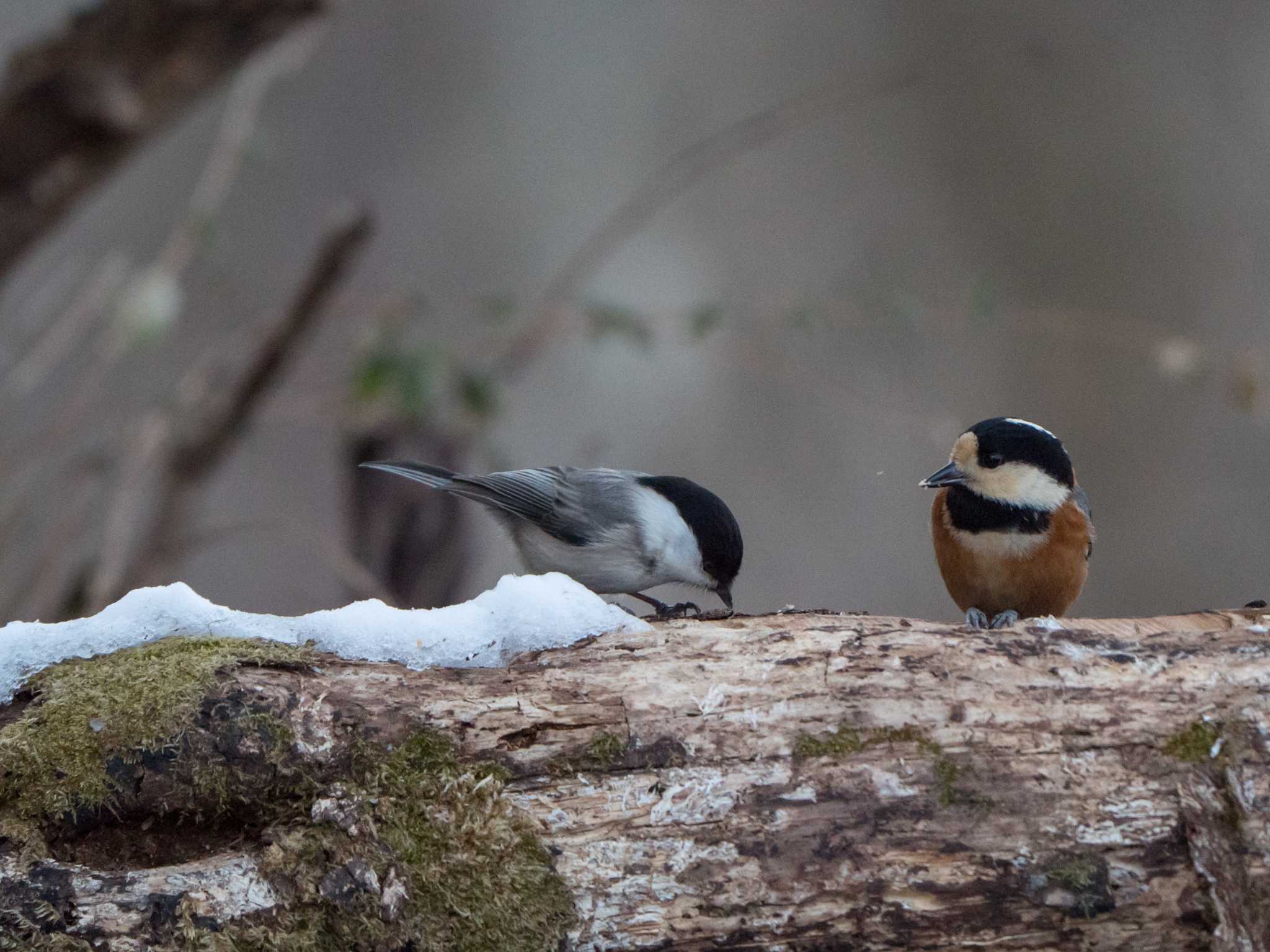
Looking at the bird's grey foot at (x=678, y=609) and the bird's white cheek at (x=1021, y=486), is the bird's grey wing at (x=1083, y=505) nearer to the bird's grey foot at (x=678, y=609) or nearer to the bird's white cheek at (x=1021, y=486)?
the bird's white cheek at (x=1021, y=486)

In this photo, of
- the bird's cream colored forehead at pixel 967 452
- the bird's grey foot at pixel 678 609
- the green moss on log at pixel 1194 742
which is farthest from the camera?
the bird's cream colored forehead at pixel 967 452

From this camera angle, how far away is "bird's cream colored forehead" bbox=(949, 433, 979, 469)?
2387mm

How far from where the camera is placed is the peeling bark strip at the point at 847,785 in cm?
144

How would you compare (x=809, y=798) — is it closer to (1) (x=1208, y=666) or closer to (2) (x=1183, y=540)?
(1) (x=1208, y=666)

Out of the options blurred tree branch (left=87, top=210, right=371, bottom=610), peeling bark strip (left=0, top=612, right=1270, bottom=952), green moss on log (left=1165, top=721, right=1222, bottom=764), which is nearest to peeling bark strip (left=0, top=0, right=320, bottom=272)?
blurred tree branch (left=87, top=210, right=371, bottom=610)

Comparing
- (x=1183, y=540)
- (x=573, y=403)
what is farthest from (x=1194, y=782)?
(x=573, y=403)

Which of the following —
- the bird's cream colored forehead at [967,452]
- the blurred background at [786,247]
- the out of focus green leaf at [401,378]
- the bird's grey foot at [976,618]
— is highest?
the blurred background at [786,247]

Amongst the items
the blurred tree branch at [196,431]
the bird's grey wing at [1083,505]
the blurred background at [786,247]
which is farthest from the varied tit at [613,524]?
the blurred background at [786,247]

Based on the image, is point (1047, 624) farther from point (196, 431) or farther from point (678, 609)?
point (196, 431)

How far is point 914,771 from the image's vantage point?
4.97 feet

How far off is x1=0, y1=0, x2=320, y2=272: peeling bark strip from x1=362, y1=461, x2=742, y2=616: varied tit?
100 centimetres

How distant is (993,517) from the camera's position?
235cm

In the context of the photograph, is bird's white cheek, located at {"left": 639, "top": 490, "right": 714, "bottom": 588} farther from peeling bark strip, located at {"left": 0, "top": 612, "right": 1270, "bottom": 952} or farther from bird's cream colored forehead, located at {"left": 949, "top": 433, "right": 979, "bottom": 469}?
peeling bark strip, located at {"left": 0, "top": 612, "right": 1270, "bottom": 952}

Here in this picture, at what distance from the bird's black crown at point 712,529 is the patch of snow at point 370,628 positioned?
2.28ft
